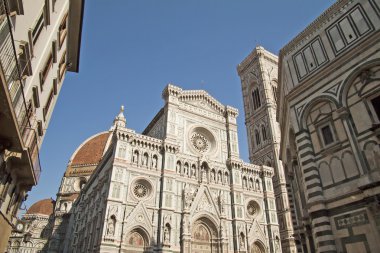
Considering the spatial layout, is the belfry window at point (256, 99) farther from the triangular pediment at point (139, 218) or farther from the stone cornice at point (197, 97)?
the triangular pediment at point (139, 218)

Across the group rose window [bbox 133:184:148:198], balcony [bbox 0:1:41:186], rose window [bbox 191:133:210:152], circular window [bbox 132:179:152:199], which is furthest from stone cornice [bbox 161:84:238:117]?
balcony [bbox 0:1:41:186]

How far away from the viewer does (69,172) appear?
179 feet

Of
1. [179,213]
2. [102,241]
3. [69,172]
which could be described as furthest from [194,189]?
[69,172]

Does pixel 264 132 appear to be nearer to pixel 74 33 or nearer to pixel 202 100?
pixel 202 100

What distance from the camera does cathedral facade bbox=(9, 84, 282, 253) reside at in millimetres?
23469

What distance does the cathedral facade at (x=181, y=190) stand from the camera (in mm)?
23469

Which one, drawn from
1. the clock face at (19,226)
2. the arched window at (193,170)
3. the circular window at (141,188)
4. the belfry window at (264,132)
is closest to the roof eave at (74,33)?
the clock face at (19,226)

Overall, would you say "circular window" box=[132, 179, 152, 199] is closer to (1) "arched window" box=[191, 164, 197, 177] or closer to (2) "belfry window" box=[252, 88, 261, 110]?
(1) "arched window" box=[191, 164, 197, 177]

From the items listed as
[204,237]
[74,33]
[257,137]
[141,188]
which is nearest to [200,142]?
[141,188]

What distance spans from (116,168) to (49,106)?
10.5 meters

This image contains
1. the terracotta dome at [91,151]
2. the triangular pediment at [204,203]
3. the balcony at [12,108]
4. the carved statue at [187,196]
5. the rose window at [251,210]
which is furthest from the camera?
the terracotta dome at [91,151]

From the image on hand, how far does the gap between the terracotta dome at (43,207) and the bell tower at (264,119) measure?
4222cm

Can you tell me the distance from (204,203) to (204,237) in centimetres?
331

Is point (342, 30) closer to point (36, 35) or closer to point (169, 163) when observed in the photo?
point (36, 35)
